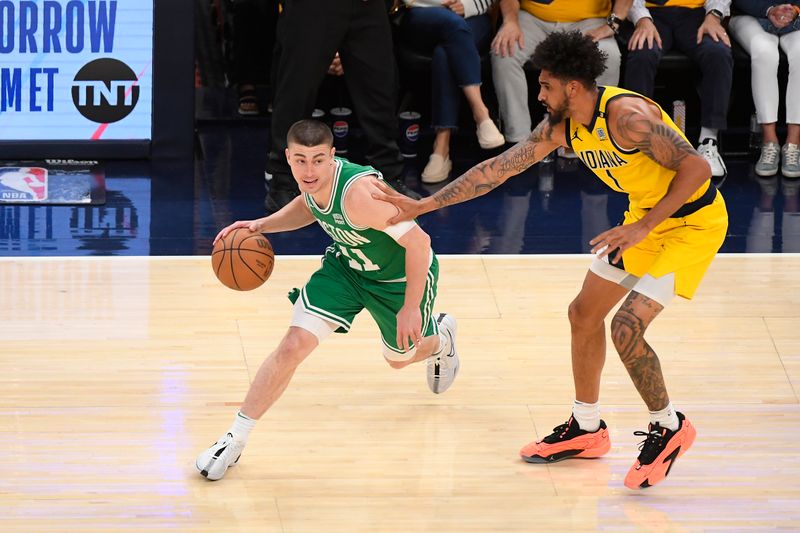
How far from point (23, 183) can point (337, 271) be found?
3.76 meters

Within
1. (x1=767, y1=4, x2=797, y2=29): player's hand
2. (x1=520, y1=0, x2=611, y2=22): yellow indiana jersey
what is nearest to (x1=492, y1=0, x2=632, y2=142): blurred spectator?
(x1=520, y1=0, x2=611, y2=22): yellow indiana jersey

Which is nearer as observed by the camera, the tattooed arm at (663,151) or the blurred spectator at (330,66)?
the tattooed arm at (663,151)

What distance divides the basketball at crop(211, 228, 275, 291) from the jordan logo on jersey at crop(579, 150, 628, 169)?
50.8 inches

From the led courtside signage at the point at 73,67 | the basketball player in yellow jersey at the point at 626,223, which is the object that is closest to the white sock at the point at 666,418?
the basketball player in yellow jersey at the point at 626,223

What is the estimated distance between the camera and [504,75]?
859 centimetres

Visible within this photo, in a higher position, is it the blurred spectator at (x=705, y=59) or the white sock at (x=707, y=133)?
the blurred spectator at (x=705, y=59)

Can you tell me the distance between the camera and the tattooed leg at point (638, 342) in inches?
180

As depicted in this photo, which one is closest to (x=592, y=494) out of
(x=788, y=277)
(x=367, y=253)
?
(x=367, y=253)

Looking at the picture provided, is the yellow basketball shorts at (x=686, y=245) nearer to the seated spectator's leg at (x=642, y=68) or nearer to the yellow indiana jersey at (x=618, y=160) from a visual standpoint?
the yellow indiana jersey at (x=618, y=160)

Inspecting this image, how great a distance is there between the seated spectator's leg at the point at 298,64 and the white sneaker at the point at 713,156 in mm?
2549

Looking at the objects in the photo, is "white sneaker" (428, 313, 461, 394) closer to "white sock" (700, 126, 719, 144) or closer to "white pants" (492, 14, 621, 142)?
"white pants" (492, 14, 621, 142)

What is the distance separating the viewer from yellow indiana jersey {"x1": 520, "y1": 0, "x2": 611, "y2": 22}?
8.65 metres

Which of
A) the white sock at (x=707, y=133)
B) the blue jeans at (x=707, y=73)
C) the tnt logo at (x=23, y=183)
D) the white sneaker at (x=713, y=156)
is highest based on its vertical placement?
the blue jeans at (x=707, y=73)

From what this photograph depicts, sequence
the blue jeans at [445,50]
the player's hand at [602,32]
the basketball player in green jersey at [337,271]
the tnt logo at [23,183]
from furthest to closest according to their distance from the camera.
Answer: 1. the player's hand at [602,32]
2. the blue jeans at [445,50]
3. the tnt logo at [23,183]
4. the basketball player in green jersey at [337,271]
